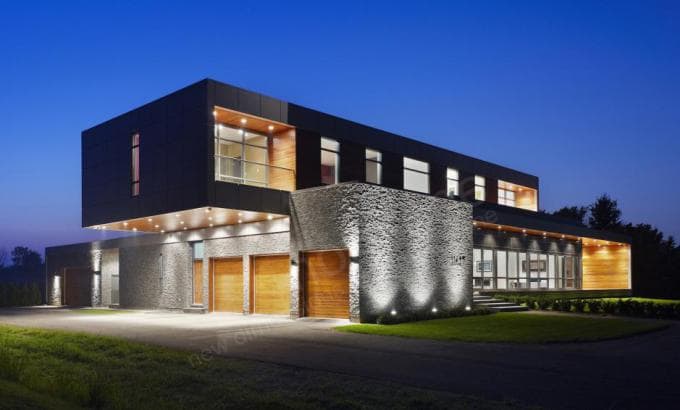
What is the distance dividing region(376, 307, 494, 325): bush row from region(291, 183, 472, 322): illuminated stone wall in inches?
9.1

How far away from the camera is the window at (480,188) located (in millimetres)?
34719

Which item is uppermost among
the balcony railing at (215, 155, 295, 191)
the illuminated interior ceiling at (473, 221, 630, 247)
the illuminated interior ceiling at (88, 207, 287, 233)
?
the balcony railing at (215, 155, 295, 191)

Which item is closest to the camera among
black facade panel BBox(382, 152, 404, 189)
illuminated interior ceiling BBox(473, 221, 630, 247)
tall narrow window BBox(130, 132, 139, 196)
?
tall narrow window BBox(130, 132, 139, 196)

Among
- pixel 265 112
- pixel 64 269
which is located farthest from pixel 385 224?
pixel 64 269

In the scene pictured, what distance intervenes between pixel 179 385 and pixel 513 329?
10.7 meters

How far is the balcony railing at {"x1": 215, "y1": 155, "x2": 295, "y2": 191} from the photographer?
20.5 m

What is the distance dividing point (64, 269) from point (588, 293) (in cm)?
3053

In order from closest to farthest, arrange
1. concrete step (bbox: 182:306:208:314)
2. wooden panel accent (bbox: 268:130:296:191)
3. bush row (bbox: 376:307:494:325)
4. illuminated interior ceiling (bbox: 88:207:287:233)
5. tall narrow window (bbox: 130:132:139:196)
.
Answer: bush row (bbox: 376:307:494:325) → illuminated interior ceiling (bbox: 88:207:287:233) → wooden panel accent (bbox: 268:130:296:191) → tall narrow window (bbox: 130:132:139:196) → concrete step (bbox: 182:306:208:314)

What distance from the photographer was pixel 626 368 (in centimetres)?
1036

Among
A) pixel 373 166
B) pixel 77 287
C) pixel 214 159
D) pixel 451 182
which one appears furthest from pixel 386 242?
pixel 77 287

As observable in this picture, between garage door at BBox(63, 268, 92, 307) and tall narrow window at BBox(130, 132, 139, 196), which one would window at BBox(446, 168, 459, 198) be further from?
garage door at BBox(63, 268, 92, 307)

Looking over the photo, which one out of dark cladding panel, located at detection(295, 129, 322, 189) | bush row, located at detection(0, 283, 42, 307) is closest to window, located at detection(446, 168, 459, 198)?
dark cladding panel, located at detection(295, 129, 322, 189)

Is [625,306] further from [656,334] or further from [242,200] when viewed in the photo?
[242,200]

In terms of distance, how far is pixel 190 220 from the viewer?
22312 mm
